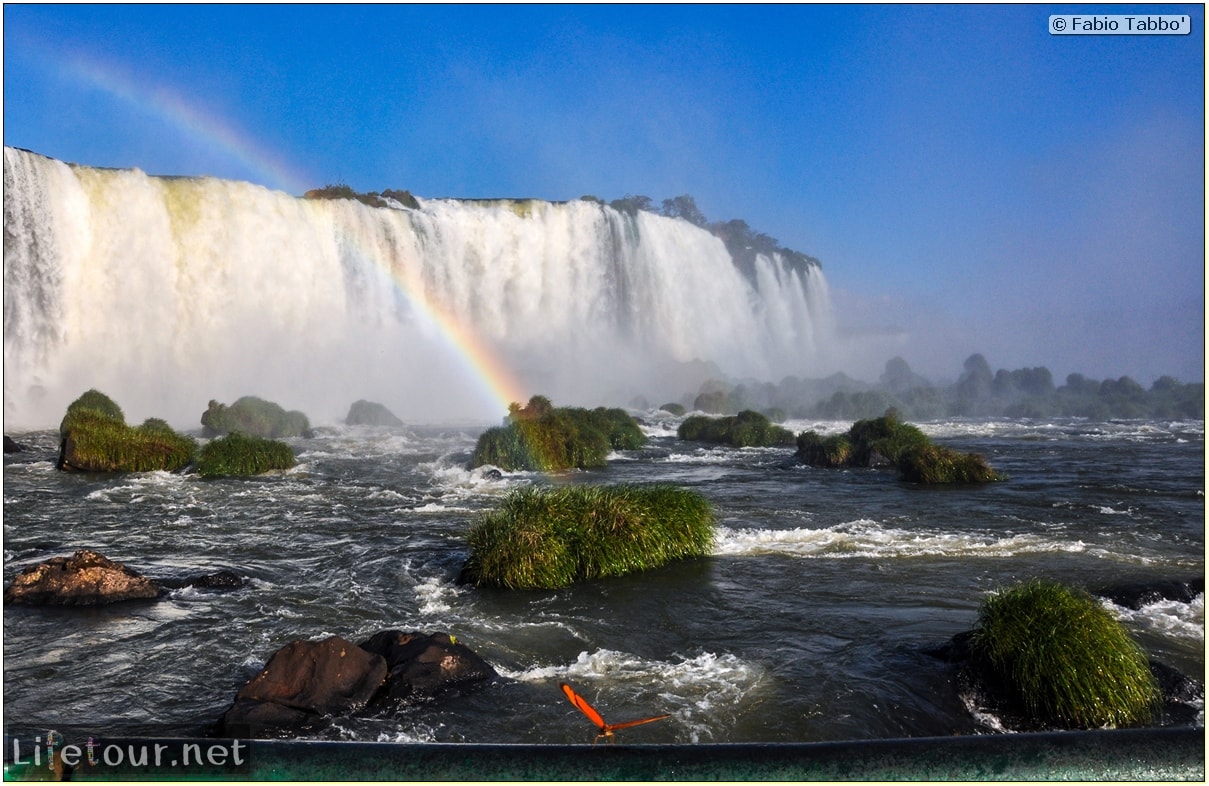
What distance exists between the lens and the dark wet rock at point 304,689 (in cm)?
609

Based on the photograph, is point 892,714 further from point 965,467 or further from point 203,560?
point 965,467

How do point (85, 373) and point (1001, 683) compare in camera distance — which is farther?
point (85, 373)

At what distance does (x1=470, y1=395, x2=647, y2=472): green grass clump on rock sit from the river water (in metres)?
2.37

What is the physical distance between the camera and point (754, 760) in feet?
6.91

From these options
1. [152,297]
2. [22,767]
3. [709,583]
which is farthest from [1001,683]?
[152,297]

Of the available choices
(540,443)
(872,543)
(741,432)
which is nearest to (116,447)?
(540,443)

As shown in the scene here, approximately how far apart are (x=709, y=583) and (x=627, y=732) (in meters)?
4.81

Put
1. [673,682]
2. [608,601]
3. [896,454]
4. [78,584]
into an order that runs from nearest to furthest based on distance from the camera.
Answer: [673,682] → [78,584] → [608,601] → [896,454]

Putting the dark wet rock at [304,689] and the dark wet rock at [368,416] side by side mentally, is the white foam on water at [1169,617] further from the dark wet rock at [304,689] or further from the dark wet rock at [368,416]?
the dark wet rock at [368,416]

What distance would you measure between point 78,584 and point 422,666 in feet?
17.6

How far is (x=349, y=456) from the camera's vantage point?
87.5 ft

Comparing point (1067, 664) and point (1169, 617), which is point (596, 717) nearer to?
point (1067, 664)

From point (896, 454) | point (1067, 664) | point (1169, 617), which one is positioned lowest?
point (1169, 617)

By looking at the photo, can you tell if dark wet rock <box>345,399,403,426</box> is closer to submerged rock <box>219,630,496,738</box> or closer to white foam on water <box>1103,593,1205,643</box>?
submerged rock <box>219,630,496,738</box>
